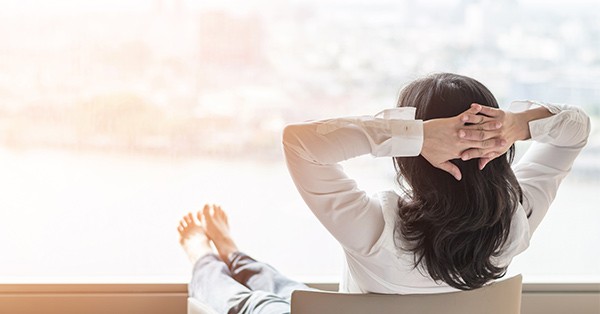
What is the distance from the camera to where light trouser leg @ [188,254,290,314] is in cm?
211

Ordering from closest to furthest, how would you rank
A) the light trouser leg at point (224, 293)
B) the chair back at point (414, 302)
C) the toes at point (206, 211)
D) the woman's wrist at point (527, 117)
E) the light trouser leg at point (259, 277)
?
the chair back at point (414, 302) → the woman's wrist at point (527, 117) → the light trouser leg at point (224, 293) → the light trouser leg at point (259, 277) → the toes at point (206, 211)

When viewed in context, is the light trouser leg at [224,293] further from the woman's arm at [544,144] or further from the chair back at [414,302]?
the woman's arm at [544,144]

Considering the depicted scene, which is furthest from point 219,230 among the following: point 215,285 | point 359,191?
point 359,191

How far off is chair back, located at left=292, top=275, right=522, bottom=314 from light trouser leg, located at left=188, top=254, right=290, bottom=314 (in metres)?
0.36

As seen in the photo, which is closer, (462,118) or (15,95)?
(462,118)

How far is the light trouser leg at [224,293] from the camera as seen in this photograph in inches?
83.0

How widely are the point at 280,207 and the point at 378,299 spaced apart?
1002 mm

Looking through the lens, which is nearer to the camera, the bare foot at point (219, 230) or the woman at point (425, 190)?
the woman at point (425, 190)


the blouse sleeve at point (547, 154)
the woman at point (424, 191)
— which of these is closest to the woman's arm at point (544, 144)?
the blouse sleeve at point (547, 154)

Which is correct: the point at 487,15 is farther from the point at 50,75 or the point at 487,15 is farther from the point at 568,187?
the point at 50,75

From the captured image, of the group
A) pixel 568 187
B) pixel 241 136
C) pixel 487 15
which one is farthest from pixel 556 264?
pixel 241 136

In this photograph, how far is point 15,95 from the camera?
8.27ft

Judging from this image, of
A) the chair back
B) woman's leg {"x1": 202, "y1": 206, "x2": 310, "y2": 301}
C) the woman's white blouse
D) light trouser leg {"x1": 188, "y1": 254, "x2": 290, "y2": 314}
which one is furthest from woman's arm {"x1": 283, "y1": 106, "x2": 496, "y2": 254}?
woman's leg {"x1": 202, "y1": 206, "x2": 310, "y2": 301}

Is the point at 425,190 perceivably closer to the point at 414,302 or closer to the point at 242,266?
the point at 414,302
